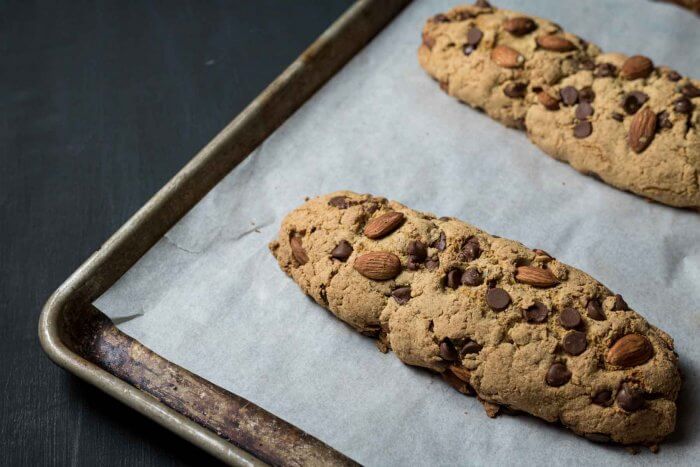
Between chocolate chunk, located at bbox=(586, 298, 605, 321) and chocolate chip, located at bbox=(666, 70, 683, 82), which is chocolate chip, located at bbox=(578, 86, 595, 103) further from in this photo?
chocolate chunk, located at bbox=(586, 298, 605, 321)

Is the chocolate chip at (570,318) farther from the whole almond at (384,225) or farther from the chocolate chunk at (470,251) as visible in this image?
the whole almond at (384,225)

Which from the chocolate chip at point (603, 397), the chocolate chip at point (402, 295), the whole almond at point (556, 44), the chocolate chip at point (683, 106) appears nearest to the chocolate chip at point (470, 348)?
the chocolate chip at point (402, 295)

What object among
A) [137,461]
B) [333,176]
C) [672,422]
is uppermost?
[333,176]

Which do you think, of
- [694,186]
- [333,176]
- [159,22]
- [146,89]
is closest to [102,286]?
[333,176]

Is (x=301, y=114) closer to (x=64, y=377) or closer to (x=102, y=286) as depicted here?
(x=102, y=286)

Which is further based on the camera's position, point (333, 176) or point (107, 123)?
point (107, 123)

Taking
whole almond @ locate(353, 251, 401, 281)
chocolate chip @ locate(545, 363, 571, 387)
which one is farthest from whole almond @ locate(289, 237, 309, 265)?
chocolate chip @ locate(545, 363, 571, 387)
